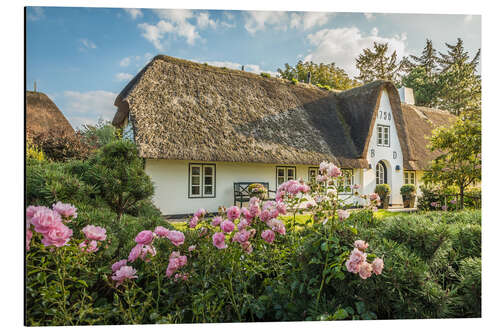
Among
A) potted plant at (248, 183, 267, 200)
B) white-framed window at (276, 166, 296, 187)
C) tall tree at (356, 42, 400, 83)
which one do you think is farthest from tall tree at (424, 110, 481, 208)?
potted plant at (248, 183, 267, 200)

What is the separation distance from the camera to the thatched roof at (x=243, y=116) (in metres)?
4.78

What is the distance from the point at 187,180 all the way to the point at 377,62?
9.66 ft

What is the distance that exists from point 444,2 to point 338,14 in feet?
2.92

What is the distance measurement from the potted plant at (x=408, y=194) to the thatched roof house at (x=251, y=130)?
0.35 ft

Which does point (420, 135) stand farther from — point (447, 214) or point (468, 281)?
point (468, 281)

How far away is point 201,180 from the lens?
435cm

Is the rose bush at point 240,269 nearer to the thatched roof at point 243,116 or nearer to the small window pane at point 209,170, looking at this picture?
the thatched roof at point 243,116

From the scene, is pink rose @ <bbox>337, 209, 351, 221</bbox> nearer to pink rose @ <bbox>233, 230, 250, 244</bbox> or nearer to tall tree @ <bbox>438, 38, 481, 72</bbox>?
pink rose @ <bbox>233, 230, 250, 244</bbox>

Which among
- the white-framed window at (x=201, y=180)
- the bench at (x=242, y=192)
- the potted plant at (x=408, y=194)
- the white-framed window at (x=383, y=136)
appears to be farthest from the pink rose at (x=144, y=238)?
the white-framed window at (x=383, y=136)

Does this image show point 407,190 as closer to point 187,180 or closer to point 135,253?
point 187,180

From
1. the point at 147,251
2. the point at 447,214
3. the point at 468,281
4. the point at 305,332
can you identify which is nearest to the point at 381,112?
the point at 447,214

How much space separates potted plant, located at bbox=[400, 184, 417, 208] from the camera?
5.16 meters

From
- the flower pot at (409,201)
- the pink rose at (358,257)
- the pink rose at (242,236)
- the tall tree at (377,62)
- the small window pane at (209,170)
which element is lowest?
the flower pot at (409,201)

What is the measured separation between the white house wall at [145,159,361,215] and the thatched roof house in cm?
2
